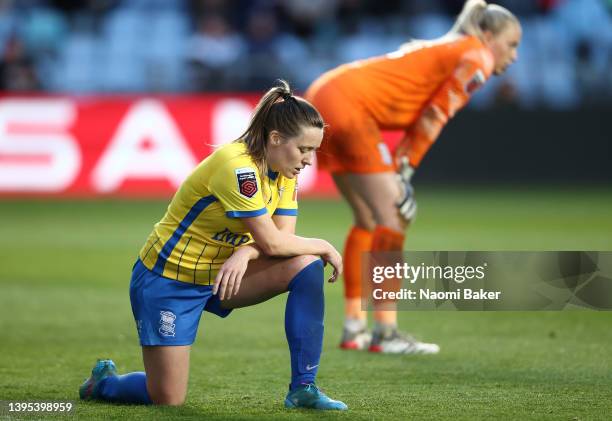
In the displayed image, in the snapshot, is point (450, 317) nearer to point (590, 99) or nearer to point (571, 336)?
point (571, 336)

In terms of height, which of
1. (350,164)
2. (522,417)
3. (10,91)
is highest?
(10,91)

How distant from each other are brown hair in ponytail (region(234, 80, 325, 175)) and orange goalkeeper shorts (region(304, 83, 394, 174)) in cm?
171

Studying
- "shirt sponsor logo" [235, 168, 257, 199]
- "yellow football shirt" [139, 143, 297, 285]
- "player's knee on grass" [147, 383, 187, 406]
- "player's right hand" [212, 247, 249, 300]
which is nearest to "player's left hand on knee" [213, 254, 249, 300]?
"player's right hand" [212, 247, 249, 300]

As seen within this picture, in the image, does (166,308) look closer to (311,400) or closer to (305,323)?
(305,323)

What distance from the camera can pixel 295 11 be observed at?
57.2ft

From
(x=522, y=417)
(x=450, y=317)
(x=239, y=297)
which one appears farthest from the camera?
(x=450, y=317)

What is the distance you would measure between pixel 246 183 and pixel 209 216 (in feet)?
0.96

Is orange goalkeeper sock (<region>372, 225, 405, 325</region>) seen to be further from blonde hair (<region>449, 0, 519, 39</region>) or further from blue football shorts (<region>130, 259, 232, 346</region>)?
blue football shorts (<region>130, 259, 232, 346</region>)

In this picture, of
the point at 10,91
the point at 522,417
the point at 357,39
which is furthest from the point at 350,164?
the point at 357,39

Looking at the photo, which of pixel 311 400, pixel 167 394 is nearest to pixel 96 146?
pixel 167 394

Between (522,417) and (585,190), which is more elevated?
(585,190)

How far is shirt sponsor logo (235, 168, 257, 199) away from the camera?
180 inches

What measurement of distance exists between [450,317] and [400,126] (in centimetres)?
158

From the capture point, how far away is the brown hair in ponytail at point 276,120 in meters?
4.61
